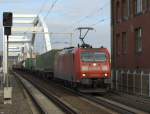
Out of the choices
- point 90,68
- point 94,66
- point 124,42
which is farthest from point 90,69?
point 124,42

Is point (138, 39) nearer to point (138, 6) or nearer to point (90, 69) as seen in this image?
point (138, 6)

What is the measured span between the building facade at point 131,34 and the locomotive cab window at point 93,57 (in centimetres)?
586

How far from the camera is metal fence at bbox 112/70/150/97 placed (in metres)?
34.3

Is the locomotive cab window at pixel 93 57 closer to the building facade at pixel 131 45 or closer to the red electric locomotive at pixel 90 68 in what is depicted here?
the red electric locomotive at pixel 90 68

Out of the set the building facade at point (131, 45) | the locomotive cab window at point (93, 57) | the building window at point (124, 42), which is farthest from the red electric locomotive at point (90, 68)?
the building window at point (124, 42)

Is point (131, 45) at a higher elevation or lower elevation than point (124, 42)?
lower

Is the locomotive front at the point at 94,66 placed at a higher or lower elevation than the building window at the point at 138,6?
lower

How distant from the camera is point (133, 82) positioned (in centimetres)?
3716

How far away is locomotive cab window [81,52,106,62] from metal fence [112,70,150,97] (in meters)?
3.09

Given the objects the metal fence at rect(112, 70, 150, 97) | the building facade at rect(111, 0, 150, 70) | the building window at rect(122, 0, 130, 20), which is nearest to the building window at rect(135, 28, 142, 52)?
the building facade at rect(111, 0, 150, 70)

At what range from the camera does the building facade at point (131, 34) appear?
131 ft

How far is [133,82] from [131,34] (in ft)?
25.4

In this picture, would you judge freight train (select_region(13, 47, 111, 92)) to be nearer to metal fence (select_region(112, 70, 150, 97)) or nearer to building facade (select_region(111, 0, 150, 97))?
metal fence (select_region(112, 70, 150, 97))

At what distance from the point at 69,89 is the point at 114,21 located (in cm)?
1343
